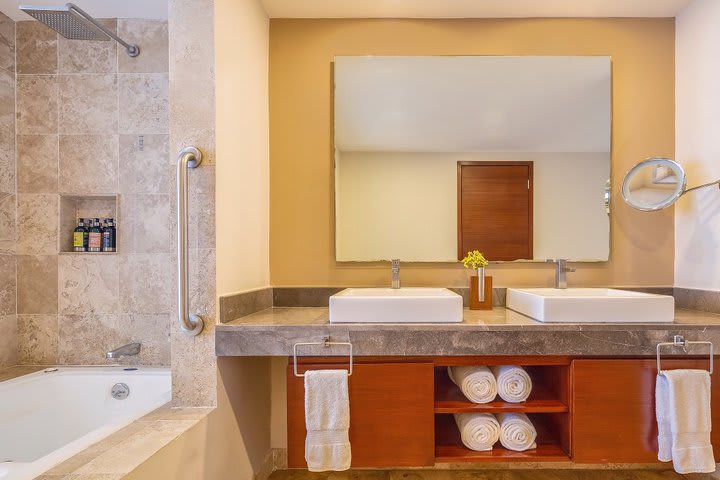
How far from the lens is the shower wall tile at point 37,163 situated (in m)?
2.15

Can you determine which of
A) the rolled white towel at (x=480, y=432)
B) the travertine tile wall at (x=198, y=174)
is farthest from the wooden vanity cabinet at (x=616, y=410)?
the travertine tile wall at (x=198, y=174)

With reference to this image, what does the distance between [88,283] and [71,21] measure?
4.36 ft

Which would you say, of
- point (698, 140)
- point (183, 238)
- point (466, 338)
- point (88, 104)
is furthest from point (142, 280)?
point (698, 140)

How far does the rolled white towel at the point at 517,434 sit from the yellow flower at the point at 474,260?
719mm

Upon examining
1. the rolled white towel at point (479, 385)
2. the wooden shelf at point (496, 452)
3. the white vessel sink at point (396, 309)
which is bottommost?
the wooden shelf at point (496, 452)

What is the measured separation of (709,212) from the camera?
193cm

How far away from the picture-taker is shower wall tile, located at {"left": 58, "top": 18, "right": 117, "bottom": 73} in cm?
216

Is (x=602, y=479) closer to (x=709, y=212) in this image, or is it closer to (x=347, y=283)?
(x=709, y=212)

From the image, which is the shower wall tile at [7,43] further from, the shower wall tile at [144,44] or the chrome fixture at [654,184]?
the chrome fixture at [654,184]

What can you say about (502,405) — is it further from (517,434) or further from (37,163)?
(37,163)

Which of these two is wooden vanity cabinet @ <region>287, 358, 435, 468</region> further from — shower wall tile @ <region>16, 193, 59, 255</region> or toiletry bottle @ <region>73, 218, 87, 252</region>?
shower wall tile @ <region>16, 193, 59, 255</region>

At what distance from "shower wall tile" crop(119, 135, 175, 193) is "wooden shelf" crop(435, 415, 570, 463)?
6.36 ft

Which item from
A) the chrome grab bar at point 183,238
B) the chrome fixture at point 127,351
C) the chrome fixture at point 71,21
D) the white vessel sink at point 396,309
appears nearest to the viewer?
the chrome grab bar at point 183,238

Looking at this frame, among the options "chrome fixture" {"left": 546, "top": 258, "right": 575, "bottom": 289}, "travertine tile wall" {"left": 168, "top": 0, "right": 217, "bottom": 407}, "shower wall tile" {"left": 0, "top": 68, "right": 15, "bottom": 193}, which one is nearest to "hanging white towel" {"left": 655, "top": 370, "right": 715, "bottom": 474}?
"chrome fixture" {"left": 546, "top": 258, "right": 575, "bottom": 289}
